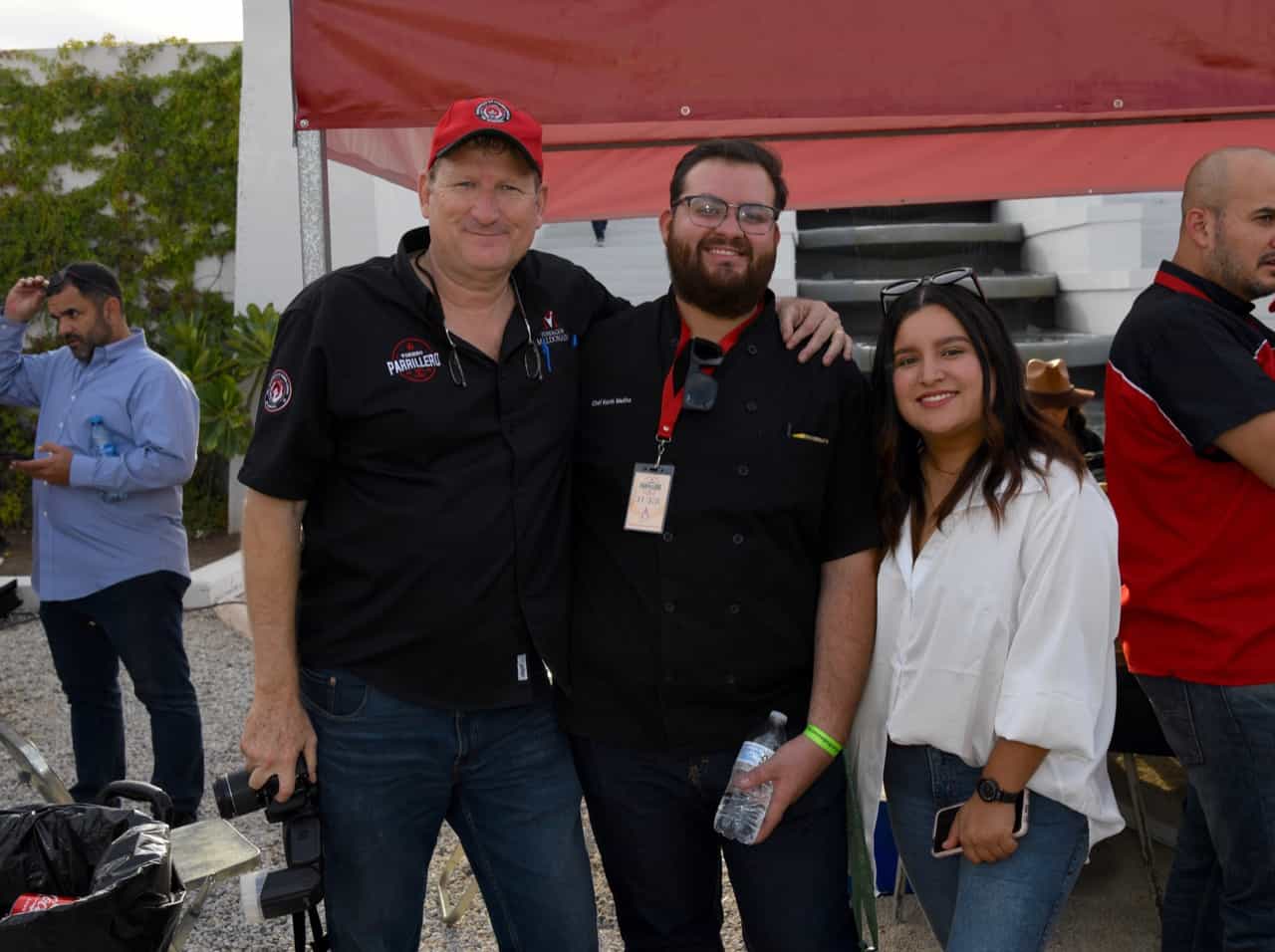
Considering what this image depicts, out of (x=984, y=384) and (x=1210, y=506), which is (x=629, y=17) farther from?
(x=1210, y=506)

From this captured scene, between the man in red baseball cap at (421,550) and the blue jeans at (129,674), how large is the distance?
2.21 m

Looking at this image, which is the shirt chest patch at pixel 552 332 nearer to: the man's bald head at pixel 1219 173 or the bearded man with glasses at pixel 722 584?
the bearded man with glasses at pixel 722 584

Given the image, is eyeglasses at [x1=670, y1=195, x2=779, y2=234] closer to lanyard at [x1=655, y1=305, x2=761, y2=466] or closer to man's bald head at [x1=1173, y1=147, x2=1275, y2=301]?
lanyard at [x1=655, y1=305, x2=761, y2=466]

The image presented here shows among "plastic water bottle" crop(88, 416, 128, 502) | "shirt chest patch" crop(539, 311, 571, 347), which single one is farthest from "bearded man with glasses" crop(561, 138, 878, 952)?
"plastic water bottle" crop(88, 416, 128, 502)

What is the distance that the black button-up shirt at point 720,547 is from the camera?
2340 mm

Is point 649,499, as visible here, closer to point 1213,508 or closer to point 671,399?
point 671,399

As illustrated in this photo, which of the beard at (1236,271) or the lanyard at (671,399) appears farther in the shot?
the beard at (1236,271)

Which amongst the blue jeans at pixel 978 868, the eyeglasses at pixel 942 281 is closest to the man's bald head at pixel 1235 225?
the eyeglasses at pixel 942 281

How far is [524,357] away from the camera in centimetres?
238

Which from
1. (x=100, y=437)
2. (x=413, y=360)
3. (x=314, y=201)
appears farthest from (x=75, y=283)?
(x=413, y=360)

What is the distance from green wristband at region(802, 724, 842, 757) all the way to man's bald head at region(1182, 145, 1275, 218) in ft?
4.75

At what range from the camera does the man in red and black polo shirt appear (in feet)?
8.12

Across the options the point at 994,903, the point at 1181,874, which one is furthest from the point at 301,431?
the point at 1181,874

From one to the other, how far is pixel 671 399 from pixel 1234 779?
1417 mm
